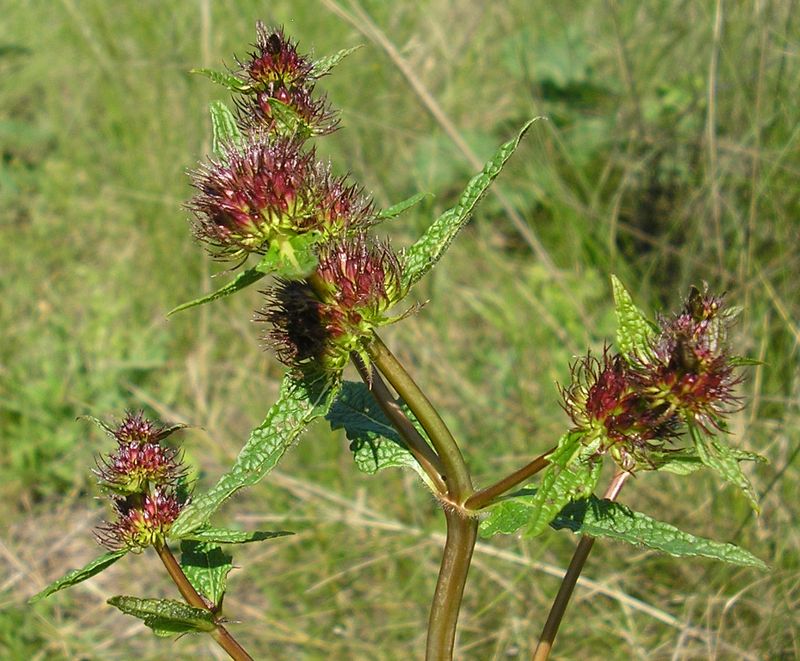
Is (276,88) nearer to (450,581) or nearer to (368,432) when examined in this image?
(368,432)

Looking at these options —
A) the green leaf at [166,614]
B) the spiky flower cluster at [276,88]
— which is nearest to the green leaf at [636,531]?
the green leaf at [166,614]

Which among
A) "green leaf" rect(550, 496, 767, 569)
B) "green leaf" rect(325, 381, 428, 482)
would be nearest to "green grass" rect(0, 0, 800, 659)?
"green leaf" rect(550, 496, 767, 569)

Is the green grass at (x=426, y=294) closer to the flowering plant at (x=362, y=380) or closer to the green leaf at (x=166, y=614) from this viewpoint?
the flowering plant at (x=362, y=380)

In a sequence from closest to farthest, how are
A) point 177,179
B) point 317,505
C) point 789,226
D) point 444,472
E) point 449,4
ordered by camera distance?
1. point 444,472
2. point 317,505
3. point 789,226
4. point 177,179
5. point 449,4

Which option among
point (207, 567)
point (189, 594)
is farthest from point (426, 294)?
point (189, 594)

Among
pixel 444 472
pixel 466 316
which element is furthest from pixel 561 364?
pixel 444 472

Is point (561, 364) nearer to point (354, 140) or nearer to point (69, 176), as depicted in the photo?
point (354, 140)
